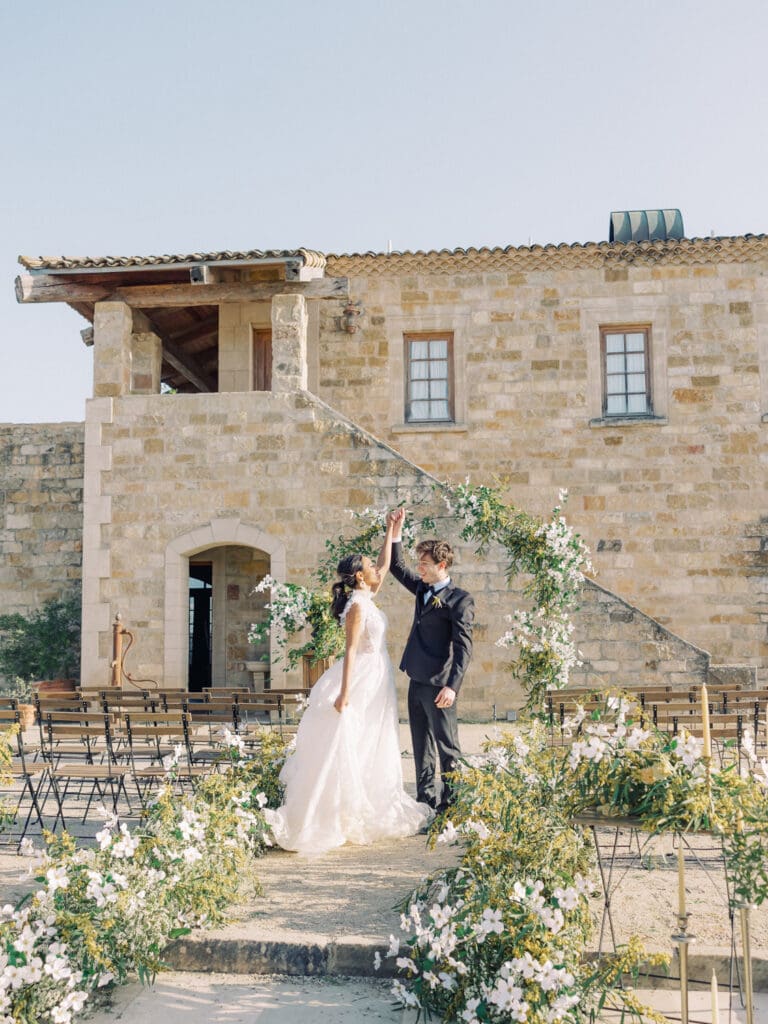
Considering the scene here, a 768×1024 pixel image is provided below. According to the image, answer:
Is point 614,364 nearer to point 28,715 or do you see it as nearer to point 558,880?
point 28,715

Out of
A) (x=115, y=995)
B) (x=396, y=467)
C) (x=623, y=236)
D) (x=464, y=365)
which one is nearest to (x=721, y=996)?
(x=115, y=995)

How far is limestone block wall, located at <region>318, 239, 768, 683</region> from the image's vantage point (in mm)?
13375

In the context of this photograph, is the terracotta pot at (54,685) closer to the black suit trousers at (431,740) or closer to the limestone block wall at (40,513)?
the limestone block wall at (40,513)

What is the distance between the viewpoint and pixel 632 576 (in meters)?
13.4

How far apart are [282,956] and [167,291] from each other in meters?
9.80

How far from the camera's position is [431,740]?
19.7 feet

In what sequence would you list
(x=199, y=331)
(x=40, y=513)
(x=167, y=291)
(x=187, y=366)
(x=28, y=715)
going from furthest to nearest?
1. (x=187, y=366)
2. (x=199, y=331)
3. (x=40, y=513)
4. (x=167, y=291)
5. (x=28, y=715)

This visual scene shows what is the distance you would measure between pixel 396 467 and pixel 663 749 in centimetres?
838

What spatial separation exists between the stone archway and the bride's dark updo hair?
5967 millimetres

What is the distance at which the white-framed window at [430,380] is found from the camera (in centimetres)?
1410

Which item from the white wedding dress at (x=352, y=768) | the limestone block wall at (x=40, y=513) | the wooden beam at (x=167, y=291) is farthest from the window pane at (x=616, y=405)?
the white wedding dress at (x=352, y=768)

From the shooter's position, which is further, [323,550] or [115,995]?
[323,550]

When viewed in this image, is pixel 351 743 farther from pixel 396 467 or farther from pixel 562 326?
pixel 562 326

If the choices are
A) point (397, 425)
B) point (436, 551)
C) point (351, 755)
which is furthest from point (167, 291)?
point (351, 755)
